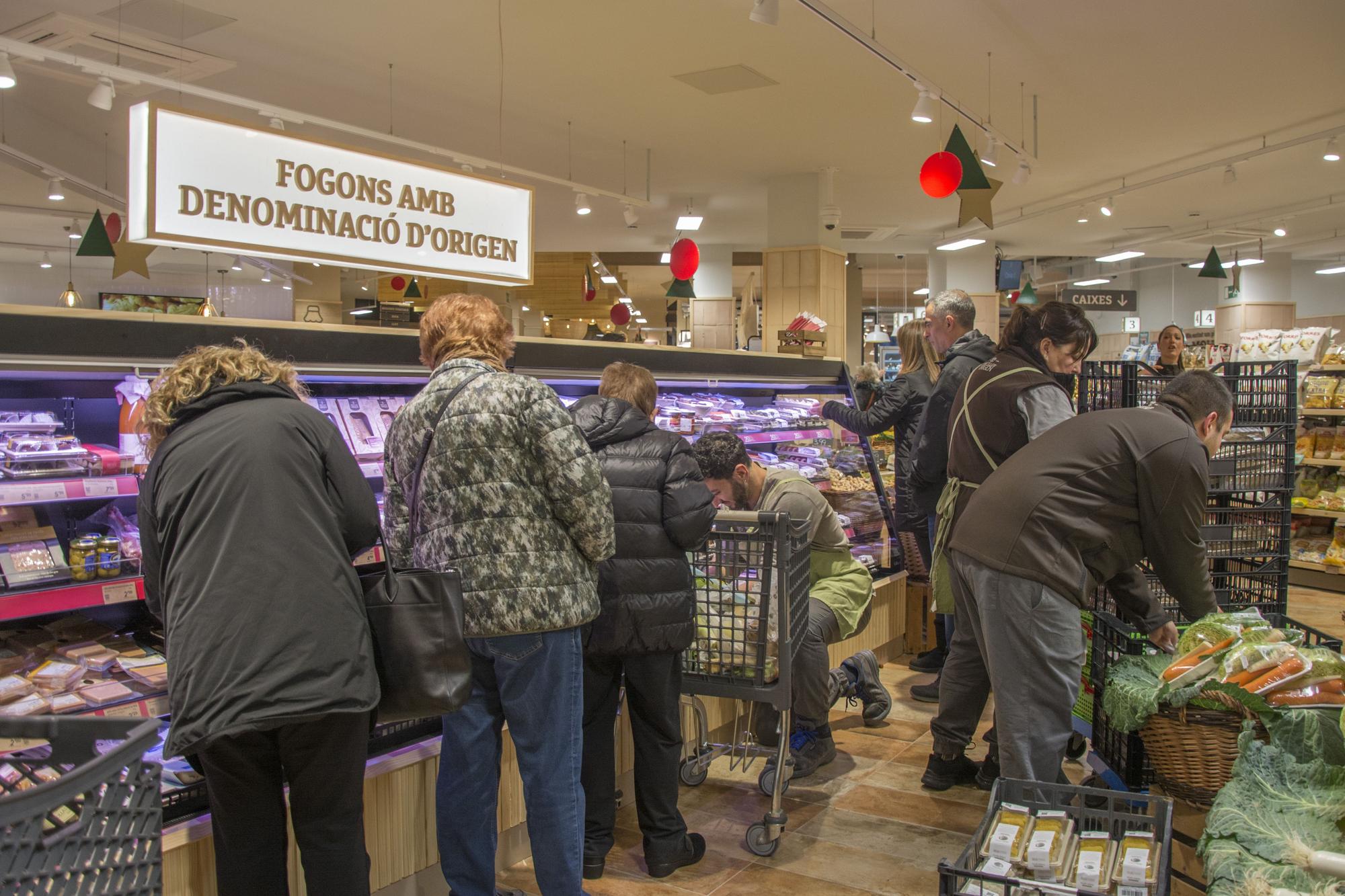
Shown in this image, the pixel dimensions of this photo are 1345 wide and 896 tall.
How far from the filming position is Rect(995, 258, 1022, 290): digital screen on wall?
16.0m

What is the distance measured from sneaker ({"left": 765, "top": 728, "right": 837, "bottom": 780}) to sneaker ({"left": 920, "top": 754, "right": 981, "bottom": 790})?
40 centimetres

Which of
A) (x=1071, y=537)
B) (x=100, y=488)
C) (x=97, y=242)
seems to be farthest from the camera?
(x=97, y=242)

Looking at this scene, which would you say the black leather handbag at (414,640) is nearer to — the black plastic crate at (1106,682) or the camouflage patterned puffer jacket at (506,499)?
the camouflage patterned puffer jacket at (506,499)

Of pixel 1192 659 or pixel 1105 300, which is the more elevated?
pixel 1105 300

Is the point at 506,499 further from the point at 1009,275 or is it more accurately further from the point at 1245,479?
the point at 1009,275

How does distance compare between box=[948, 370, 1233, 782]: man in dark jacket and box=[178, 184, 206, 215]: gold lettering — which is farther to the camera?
box=[178, 184, 206, 215]: gold lettering

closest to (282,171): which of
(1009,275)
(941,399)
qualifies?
(941,399)

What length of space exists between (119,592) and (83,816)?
1640 mm

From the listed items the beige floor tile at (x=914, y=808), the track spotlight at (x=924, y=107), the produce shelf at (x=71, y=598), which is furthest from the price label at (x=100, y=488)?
the track spotlight at (x=924, y=107)

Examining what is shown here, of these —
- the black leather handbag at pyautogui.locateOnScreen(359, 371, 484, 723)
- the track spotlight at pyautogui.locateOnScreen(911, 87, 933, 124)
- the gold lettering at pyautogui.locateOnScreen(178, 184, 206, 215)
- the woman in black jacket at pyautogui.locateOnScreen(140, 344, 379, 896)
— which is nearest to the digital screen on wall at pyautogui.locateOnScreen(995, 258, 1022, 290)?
the track spotlight at pyautogui.locateOnScreen(911, 87, 933, 124)

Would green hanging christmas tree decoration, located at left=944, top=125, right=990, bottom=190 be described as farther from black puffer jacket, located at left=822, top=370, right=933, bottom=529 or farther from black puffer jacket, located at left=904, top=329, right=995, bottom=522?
black puffer jacket, located at left=904, top=329, right=995, bottom=522

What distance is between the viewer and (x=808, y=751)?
3926 mm

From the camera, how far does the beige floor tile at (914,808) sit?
3539mm

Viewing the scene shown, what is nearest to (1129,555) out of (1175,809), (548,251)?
(1175,809)
